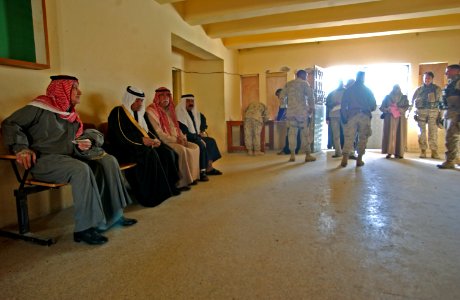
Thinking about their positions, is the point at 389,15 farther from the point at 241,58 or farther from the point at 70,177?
the point at 70,177

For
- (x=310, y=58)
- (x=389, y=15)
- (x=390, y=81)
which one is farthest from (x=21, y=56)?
(x=390, y=81)

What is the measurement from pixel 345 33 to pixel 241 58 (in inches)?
106

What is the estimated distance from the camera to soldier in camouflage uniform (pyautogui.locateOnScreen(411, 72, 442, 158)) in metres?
5.52

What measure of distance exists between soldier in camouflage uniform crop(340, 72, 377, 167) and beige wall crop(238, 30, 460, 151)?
109 inches

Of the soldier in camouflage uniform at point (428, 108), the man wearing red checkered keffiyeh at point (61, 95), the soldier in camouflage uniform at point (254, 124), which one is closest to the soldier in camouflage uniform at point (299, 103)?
the soldier in camouflage uniform at point (254, 124)

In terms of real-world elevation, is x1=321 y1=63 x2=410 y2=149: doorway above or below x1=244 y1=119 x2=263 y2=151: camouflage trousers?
above

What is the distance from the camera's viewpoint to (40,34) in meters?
2.68

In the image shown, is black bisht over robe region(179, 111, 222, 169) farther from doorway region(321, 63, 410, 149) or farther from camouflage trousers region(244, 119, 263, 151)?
doorway region(321, 63, 410, 149)

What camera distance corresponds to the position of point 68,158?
225cm

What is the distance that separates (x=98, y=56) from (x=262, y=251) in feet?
8.78

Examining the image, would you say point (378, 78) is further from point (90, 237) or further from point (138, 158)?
point (90, 237)

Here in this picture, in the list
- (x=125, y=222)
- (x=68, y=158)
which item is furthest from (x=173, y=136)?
(x=68, y=158)

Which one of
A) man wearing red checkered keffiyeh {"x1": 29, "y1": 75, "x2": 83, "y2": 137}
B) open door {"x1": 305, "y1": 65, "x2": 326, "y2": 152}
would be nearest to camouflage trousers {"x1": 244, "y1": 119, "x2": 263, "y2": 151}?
open door {"x1": 305, "y1": 65, "x2": 326, "y2": 152}

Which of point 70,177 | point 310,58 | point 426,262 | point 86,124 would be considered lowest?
point 426,262
